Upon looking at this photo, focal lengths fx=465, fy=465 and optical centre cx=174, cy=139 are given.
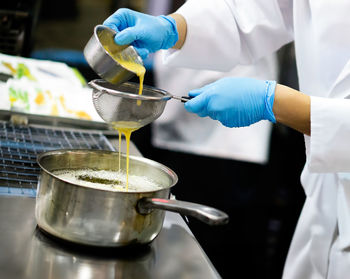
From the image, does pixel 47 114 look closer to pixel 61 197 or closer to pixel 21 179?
pixel 21 179

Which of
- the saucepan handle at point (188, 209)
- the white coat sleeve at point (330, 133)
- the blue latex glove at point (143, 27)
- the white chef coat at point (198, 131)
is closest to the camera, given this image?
the saucepan handle at point (188, 209)

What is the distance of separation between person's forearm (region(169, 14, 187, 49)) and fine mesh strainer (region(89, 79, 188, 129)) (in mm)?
515

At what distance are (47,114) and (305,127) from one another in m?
1.03

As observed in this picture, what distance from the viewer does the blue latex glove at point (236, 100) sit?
1.38 meters

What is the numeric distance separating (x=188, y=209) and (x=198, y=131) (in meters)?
2.31

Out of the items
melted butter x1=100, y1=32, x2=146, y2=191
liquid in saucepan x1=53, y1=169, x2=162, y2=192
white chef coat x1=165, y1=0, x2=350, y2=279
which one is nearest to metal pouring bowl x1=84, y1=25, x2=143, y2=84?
melted butter x1=100, y1=32, x2=146, y2=191

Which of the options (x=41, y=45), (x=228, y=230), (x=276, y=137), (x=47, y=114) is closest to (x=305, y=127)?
(x=47, y=114)

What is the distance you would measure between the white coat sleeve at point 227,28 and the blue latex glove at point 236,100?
20.0 inches

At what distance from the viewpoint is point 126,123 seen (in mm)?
1370

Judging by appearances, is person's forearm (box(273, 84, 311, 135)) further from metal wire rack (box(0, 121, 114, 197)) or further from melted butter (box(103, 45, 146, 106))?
metal wire rack (box(0, 121, 114, 197))

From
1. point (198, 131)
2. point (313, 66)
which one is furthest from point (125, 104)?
point (198, 131)

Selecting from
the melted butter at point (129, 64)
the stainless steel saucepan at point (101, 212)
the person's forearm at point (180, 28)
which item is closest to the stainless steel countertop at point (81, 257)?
the stainless steel saucepan at point (101, 212)

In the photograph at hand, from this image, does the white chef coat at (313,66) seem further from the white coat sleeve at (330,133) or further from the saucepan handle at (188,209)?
the saucepan handle at (188,209)

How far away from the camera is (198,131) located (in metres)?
3.26
